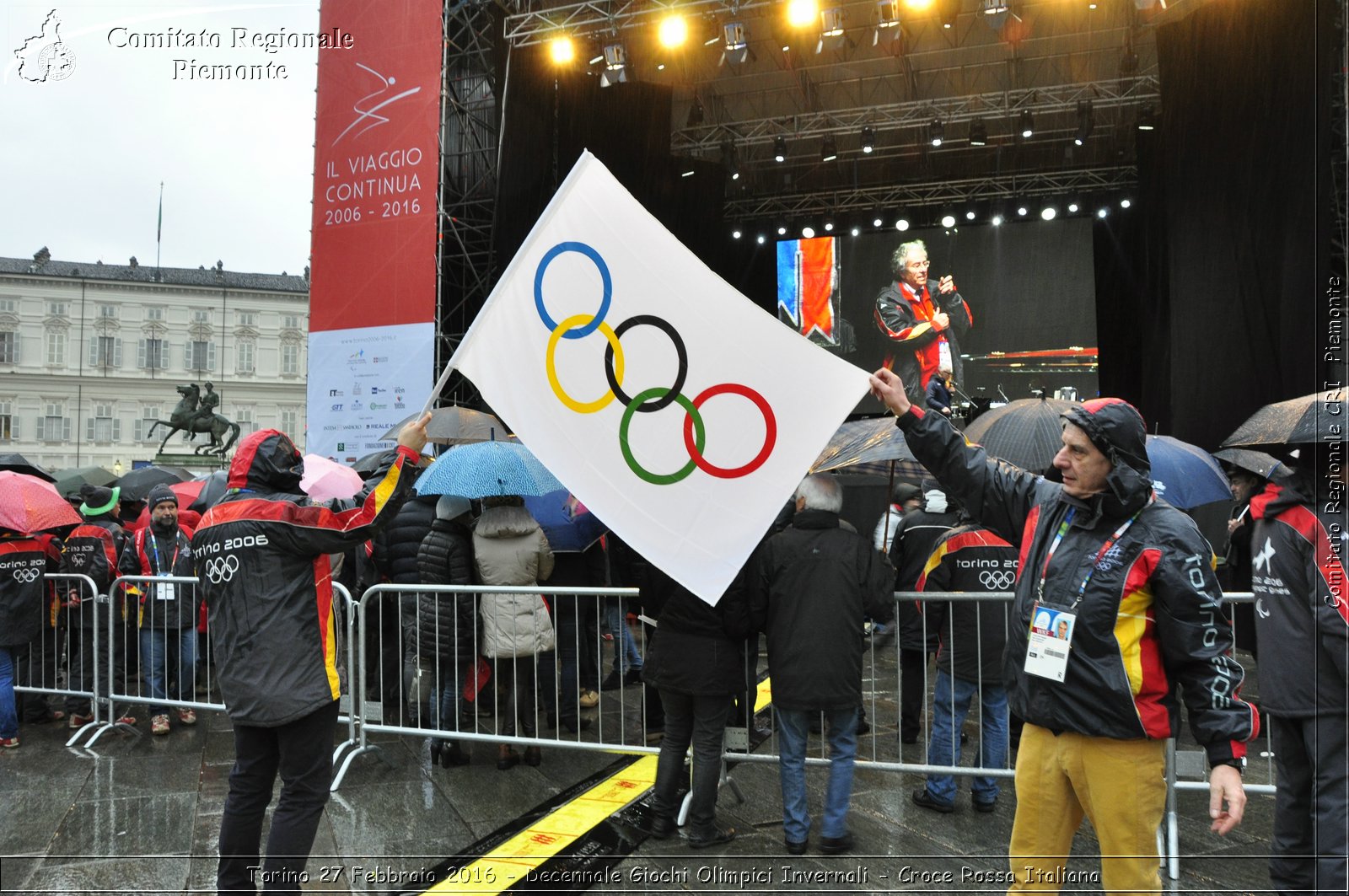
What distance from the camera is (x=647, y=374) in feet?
12.6

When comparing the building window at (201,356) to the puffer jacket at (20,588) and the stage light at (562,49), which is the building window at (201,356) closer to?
the stage light at (562,49)

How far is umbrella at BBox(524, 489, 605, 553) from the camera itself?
6992 mm

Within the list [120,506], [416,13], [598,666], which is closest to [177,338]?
[416,13]

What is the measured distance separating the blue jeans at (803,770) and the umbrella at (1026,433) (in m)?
2.40

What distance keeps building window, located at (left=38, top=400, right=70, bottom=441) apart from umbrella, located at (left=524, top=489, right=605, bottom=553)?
6181cm

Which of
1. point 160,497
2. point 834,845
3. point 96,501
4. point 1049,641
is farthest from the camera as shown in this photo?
point 96,501

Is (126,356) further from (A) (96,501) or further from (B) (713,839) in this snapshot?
(B) (713,839)

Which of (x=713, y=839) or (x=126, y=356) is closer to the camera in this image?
(x=713, y=839)

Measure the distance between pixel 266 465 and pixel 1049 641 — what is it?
2.91 metres

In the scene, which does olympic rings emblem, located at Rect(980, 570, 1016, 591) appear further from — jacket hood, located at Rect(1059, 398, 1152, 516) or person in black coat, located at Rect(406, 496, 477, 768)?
person in black coat, located at Rect(406, 496, 477, 768)

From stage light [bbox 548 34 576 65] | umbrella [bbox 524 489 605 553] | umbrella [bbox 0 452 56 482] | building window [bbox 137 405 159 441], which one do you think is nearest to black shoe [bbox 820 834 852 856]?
umbrella [bbox 524 489 605 553]

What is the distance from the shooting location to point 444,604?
19.8 ft

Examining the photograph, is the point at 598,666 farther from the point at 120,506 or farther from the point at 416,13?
the point at 416,13

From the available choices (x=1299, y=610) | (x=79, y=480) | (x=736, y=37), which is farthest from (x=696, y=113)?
(x=1299, y=610)
